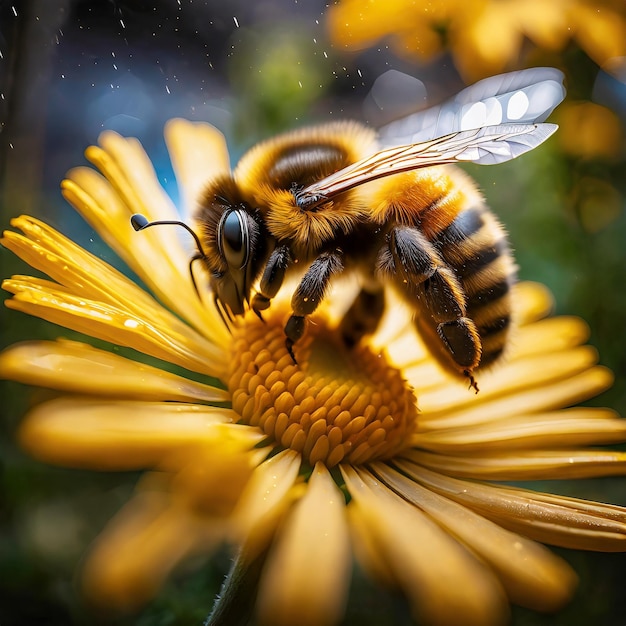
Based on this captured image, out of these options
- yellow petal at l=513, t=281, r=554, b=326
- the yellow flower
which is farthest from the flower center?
yellow petal at l=513, t=281, r=554, b=326

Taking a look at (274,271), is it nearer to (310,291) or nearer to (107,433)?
(310,291)

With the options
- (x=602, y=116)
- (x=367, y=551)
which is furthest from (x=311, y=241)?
(x=602, y=116)

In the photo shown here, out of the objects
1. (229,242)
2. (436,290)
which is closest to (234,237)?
(229,242)

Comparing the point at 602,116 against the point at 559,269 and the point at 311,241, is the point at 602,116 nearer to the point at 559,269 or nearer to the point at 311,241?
the point at 559,269

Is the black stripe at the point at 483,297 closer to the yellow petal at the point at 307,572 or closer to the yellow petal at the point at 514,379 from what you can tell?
the yellow petal at the point at 514,379

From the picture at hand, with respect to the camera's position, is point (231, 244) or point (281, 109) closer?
point (231, 244)

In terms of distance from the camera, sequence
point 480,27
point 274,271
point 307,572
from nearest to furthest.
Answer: point 307,572 → point 274,271 → point 480,27
